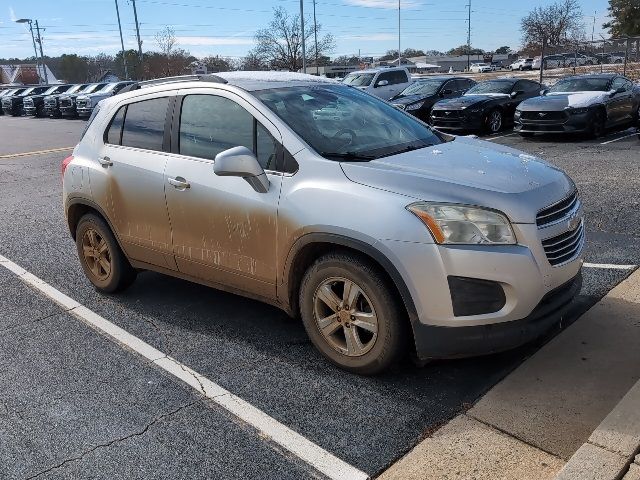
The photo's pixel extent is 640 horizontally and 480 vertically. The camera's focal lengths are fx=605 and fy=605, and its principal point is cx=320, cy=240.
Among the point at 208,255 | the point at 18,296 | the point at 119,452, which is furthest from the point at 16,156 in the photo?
the point at 119,452

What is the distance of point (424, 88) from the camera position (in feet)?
60.0

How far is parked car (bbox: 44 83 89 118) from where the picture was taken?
32031 millimetres

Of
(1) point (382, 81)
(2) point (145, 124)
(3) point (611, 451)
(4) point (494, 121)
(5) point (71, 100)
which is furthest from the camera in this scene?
(5) point (71, 100)

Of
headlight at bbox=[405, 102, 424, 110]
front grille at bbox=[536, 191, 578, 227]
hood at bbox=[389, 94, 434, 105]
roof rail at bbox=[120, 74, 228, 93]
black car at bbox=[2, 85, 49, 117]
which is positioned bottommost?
black car at bbox=[2, 85, 49, 117]

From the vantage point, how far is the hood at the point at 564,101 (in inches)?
543

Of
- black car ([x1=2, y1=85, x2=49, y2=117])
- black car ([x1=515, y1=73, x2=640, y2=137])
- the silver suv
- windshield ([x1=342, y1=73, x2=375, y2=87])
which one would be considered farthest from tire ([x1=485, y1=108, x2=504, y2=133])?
black car ([x1=2, y1=85, x2=49, y2=117])

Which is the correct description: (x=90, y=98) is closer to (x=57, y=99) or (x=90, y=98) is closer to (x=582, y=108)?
(x=57, y=99)

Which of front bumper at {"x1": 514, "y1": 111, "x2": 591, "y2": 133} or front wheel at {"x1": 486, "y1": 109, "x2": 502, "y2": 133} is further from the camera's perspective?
front wheel at {"x1": 486, "y1": 109, "x2": 502, "y2": 133}

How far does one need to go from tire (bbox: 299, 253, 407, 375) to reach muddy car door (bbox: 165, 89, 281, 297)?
34cm

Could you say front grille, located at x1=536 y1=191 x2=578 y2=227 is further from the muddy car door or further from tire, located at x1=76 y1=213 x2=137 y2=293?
tire, located at x1=76 y1=213 x2=137 y2=293

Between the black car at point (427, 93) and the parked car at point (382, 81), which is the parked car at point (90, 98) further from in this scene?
the black car at point (427, 93)

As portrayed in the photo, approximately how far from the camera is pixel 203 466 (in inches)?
113

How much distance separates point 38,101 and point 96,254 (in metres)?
33.1

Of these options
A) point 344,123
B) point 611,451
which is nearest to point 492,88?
point 344,123
